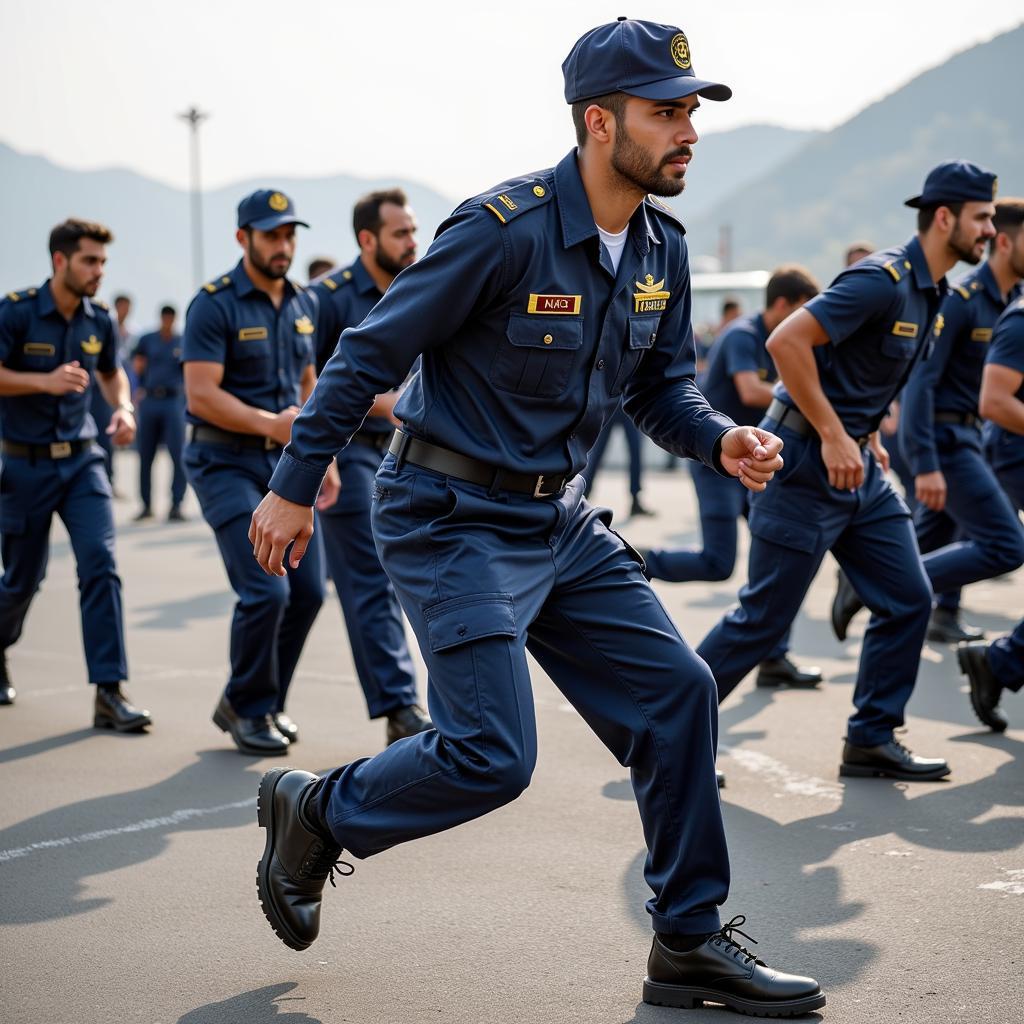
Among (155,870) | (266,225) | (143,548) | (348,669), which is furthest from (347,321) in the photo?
(143,548)

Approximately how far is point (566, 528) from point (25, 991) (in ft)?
5.63

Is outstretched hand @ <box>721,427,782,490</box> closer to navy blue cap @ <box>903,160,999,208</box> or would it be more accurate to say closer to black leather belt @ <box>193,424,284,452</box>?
navy blue cap @ <box>903,160,999,208</box>

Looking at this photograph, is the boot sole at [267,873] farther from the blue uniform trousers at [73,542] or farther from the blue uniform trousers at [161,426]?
the blue uniform trousers at [161,426]

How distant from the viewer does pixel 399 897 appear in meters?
4.33

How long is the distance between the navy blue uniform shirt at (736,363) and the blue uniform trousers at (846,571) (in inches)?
100.0

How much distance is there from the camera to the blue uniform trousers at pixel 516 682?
11.0 ft

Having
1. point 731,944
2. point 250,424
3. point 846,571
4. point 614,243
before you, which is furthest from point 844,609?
point 614,243

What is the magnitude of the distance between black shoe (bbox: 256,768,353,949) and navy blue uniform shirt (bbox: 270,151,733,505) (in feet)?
2.55

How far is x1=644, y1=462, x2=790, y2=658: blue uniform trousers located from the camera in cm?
769

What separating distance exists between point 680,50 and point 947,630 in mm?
5666

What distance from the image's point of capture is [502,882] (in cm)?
445

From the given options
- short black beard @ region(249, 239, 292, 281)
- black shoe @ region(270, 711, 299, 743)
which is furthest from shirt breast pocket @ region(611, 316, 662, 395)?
black shoe @ region(270, 711, 299, 743)

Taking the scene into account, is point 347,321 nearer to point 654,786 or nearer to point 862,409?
point 862,409

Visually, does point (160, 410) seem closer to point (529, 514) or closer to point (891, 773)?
point (891, 773)
